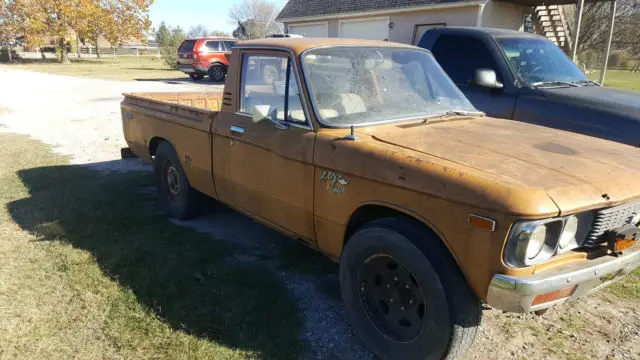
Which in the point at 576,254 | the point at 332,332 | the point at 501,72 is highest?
the point at 501,72

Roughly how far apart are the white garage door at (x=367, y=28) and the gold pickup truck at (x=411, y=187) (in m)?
17.3

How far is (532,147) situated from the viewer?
3.09m

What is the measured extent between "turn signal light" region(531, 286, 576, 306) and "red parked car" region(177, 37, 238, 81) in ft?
68.3

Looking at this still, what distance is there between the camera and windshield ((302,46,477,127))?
3.49m

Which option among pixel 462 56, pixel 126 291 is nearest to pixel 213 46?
pixel 462 56

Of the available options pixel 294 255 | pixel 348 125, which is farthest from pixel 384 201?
pixel 294 255

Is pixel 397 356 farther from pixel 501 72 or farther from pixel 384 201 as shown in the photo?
pixel 501 72

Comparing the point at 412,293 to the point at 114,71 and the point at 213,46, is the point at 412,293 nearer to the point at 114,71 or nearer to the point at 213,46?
the point at 213,46

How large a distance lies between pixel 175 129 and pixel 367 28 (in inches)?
707

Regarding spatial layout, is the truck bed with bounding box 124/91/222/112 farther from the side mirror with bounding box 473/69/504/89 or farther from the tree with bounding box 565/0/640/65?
the tree with bounding box 565/0/640/65

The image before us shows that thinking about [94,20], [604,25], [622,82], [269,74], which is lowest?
[622,82]

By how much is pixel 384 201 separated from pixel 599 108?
3.49 m

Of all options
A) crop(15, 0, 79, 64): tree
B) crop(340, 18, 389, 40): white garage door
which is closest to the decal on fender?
crop(340, 18, 389, 40): white garage door

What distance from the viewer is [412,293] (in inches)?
111
